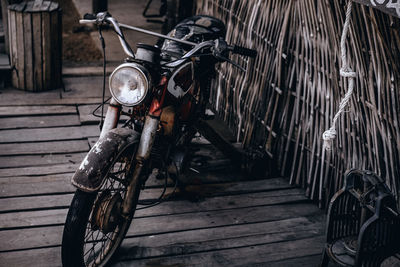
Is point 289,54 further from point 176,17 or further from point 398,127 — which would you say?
point 176,17

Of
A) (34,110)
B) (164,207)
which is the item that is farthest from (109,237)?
(34,110)

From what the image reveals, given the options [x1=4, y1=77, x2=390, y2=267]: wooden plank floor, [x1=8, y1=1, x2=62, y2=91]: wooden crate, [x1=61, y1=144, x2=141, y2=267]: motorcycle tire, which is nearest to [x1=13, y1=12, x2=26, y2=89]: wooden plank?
[x1=8, y1=1, x2=62, y2=91]: wooden crate

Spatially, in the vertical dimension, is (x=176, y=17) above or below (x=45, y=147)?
above

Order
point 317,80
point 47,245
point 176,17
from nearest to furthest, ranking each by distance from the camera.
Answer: point 47,245 < point 317,80 < point 176,17

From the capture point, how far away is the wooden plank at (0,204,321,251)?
9.98ft

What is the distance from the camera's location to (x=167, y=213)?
3.46 meters

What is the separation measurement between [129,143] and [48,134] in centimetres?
188

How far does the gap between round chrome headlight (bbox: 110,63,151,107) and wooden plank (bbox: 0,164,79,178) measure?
1.41 meters

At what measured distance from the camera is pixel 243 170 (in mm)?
4098

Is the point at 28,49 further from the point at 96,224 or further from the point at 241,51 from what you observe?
the point at 96,224

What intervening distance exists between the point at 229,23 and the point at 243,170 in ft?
4.77

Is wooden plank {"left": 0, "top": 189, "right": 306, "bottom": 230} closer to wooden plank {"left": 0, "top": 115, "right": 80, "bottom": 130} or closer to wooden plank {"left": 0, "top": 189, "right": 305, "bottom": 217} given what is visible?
wooden plank {"left": 0, "top": 189, "right": 305, "bottom": 217}

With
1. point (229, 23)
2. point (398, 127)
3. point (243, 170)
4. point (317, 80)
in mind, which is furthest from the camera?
point (229, 23)

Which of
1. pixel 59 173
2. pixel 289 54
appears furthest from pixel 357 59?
pixel 59 173
